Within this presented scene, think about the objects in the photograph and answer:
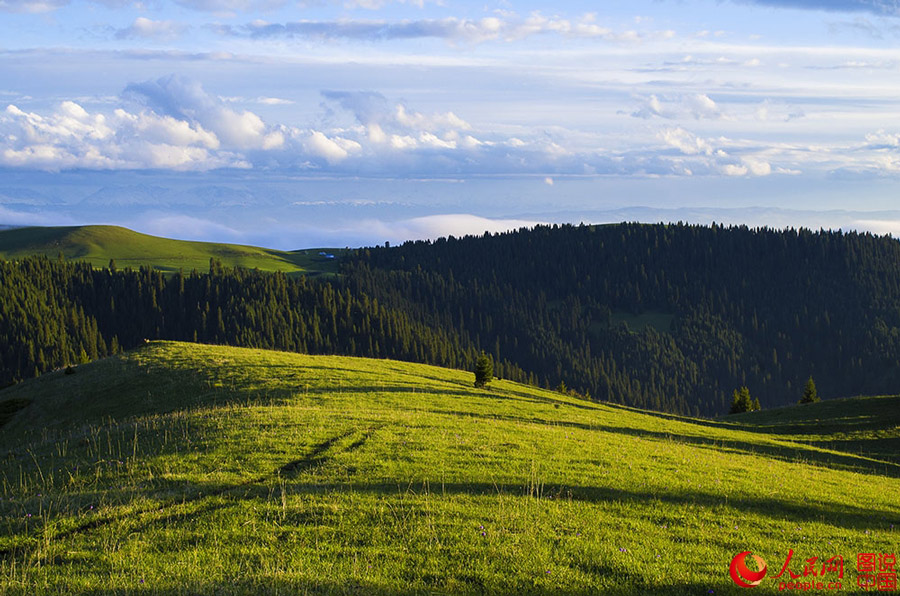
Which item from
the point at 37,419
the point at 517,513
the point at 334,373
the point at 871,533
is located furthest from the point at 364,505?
the point at 37,419

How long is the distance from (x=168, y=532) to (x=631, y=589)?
30.6 ft

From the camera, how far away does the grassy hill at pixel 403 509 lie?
36.6ft

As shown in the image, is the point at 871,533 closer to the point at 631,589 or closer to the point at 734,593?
the point at 734,593
